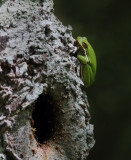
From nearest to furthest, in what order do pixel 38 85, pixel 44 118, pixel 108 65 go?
pixel 38 85 < pixel 44 118 < pixel 108 65

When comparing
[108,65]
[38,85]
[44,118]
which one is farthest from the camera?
[108,65]

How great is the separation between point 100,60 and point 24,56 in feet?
3.64

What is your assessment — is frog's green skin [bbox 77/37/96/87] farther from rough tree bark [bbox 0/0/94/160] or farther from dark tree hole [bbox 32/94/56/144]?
dark tree hole [bbox 32/94/56/144]

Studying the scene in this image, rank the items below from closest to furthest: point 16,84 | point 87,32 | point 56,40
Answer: point 16,84 → point 56,40 → point 87,32


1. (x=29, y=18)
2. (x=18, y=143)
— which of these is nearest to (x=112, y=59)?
(x=29, y=18)

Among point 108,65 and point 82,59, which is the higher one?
point 82,59

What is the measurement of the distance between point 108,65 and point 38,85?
1.12 meters

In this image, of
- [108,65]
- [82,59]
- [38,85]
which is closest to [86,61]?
[82,59]

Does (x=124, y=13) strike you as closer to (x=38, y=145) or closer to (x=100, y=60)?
(x=100, y=60)

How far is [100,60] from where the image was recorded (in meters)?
1.89

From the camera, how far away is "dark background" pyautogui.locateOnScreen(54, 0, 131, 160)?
1.86 m

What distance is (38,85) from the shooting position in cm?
87

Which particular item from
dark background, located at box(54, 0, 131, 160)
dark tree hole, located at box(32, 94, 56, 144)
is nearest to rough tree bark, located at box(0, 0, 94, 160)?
dark tree hole, located at box(32, 94, 56, 144)

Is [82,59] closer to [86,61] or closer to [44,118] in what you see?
[86,61]
